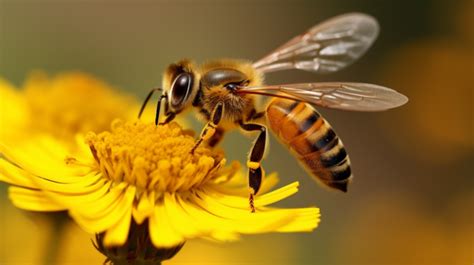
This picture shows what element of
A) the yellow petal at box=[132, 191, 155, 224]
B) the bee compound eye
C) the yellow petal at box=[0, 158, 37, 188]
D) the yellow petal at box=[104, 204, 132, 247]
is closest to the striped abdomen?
the bee compound eye

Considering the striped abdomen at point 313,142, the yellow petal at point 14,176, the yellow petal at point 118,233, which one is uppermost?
the striped abdomen at point 313,142

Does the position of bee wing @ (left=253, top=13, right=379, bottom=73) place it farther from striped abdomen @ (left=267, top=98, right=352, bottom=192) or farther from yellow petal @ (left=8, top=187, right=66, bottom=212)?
yellow petal @ (left=8, top=187, right=66, bottom=212)

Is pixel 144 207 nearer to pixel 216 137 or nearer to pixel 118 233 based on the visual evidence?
pixel 118 233

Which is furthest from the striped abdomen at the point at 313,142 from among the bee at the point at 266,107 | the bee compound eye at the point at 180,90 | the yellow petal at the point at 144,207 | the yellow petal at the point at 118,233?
the yellow petal at the point at 118,233

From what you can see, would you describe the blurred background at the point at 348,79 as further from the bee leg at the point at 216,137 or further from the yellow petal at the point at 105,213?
the yellow petal at the point at 105,213

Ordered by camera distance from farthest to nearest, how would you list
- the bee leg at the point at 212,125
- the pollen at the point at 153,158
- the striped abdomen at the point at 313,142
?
1. the striped abdomen at the point at 313,142
2. the bee leg at the point at 212,125
3. the pollen at the point at 153,158

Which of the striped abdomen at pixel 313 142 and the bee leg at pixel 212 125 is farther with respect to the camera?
the striped abdomen at pixel 313 142

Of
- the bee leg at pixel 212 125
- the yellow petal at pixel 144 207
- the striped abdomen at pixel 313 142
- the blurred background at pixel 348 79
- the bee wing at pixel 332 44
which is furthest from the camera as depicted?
the blurred background at pixel 348 79

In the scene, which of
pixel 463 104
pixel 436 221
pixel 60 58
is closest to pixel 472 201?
pixel 436 221
